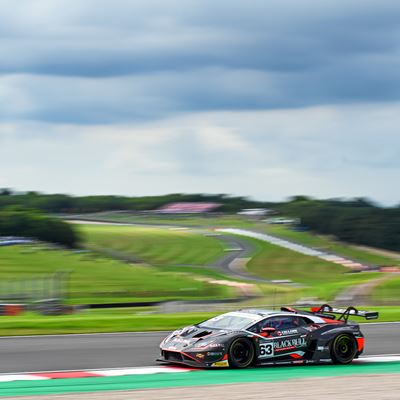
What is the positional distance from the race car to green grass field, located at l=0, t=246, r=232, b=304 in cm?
4156

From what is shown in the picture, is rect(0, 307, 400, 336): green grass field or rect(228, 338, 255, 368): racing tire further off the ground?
rect(228, 338, 255, 368): racing tire

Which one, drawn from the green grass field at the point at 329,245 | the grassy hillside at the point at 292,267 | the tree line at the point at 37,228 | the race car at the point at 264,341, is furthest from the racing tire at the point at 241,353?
the green grass field at the point at 329,245

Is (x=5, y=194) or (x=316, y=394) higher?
(x=5, y=194)

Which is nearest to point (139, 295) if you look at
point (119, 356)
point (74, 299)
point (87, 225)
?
point (74, 299)

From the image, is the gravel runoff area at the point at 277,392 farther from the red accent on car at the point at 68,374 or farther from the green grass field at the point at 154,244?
the green grass field at the point at 154,244

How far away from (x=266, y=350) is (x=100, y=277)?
63.2m

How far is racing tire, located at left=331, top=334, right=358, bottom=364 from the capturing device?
1522 centimetres

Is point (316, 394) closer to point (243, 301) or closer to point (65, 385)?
point (65, 385)

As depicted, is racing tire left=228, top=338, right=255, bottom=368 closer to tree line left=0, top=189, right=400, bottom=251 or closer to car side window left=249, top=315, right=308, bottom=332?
car side window left=249, top=315, right=308, bottom=332

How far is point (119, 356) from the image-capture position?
16.7m

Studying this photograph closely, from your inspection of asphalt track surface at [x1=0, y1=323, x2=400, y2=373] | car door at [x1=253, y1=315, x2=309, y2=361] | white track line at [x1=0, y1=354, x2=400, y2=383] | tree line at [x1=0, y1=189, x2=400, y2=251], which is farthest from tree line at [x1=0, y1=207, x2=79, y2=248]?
car door at [x1=253, y1=315, x2=309, y2=361]

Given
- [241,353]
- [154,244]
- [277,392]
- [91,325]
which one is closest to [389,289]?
[91,325]

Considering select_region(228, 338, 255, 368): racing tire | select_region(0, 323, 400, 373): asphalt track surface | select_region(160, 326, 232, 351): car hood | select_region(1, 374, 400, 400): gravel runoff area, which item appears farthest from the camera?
select_region(0, 323, 400, 373): asphalt track surface

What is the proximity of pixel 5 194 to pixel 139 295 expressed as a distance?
3863 inches
